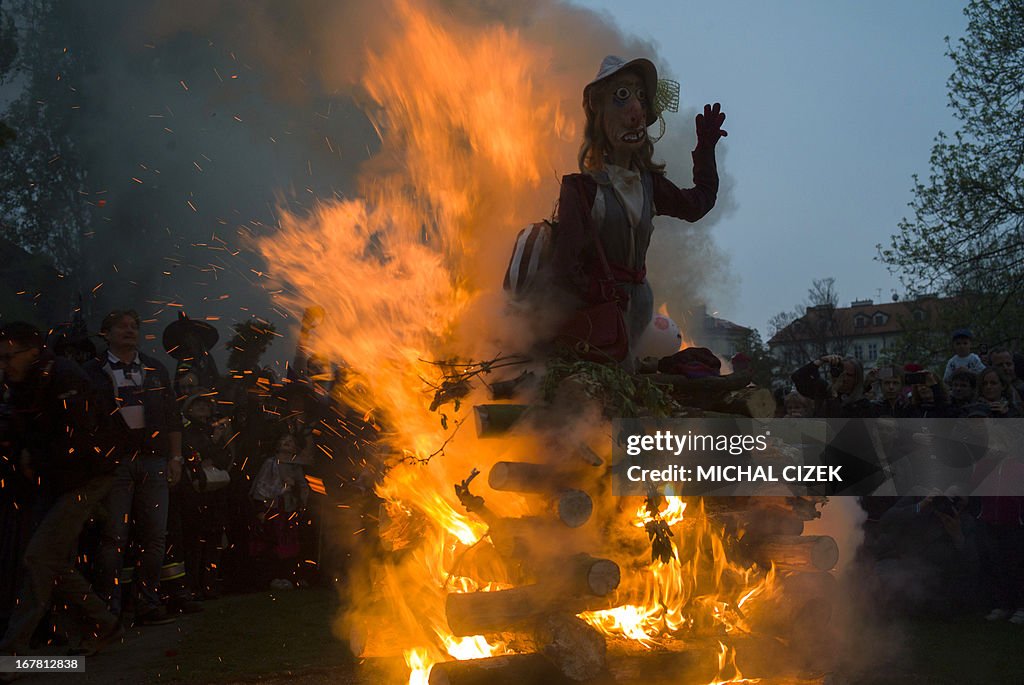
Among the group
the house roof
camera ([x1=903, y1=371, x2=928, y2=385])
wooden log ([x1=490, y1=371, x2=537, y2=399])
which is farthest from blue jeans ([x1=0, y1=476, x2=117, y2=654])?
the house roof

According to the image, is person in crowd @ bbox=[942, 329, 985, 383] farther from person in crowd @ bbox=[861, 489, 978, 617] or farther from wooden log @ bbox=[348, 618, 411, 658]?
wooden log @ bbox=[348, 618, 411, 658]

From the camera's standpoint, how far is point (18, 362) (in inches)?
238

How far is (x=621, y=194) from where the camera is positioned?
A: 18.6 ft

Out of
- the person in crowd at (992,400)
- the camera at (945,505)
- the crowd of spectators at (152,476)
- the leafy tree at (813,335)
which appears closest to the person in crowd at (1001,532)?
the camera at (945,505)

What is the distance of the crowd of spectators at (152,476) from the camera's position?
6109 millimetres

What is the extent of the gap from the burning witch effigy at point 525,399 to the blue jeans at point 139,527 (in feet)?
5.87

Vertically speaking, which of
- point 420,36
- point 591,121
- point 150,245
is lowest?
point 591,121

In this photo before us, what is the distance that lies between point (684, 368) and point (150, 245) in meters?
11.7

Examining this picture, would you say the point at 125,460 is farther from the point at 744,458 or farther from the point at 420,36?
the point at 744,458

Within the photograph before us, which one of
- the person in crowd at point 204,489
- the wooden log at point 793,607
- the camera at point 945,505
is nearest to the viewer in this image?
the wooden log at point 793,607

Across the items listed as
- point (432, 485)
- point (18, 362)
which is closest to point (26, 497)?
point (18, 362)

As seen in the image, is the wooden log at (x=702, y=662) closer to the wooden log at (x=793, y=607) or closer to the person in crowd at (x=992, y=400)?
the wooden log at (x=793, y=607)

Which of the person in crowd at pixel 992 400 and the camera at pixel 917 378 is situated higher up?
the camera at pixel 917 378

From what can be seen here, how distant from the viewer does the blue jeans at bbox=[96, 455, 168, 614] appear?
6.74m
